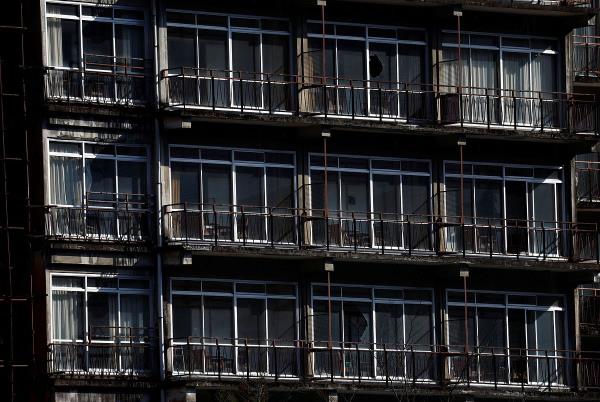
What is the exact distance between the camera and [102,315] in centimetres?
7081

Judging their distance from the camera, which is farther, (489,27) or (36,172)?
(489,27)

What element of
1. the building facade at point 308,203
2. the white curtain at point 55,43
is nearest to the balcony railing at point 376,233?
the building facade at point 308,203

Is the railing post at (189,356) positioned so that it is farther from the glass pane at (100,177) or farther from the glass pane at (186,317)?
the glass pane at (100,177)

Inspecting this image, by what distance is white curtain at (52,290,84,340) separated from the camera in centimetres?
7025

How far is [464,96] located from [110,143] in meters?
10.5

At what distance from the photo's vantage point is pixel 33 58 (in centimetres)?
7144

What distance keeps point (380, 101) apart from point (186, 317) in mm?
8381

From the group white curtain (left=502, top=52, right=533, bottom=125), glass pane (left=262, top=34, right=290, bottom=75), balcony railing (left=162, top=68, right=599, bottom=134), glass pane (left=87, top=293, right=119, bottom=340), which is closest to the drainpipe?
balcony railing (left=162, top=68, right=599, bottom=134)

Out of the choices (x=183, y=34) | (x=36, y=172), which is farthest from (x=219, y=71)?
(x=36, y=172)

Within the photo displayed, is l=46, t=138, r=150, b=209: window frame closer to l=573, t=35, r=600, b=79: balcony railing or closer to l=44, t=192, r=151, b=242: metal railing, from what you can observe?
l=44, t=192, r=151, b=242: metal railing

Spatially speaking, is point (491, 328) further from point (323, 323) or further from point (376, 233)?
point (323, 323)

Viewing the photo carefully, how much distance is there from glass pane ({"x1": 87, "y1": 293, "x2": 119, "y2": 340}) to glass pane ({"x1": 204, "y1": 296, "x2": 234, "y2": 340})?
2630 mm

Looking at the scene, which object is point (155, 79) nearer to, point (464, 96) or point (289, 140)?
point (289, 140)

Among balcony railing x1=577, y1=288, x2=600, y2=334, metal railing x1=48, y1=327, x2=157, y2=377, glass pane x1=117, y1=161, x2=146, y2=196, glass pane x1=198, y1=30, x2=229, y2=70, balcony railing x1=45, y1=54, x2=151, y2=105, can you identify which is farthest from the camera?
balcony railing x1=577, y1=288, x2=600, y2=334
